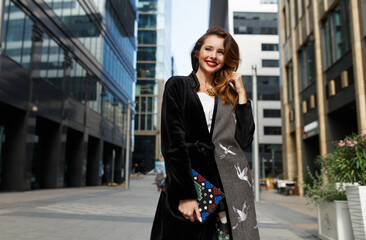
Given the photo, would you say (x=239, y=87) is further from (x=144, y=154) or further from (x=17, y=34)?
(x=144, y=154)

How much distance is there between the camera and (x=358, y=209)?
4.76 m

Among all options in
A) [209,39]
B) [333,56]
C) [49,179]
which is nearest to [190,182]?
[209,39]

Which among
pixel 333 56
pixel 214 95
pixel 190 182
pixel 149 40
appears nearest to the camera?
pixel 190 182

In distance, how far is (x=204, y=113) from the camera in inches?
74.4

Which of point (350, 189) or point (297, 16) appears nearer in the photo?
point (350, 189)

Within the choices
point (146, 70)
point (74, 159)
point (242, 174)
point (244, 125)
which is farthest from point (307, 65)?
point (146, 70)

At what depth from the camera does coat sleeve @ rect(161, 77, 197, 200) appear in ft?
5.55

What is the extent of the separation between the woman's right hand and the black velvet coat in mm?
19

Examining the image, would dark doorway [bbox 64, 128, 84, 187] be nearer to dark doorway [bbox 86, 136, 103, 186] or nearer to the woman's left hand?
dark doorway [bbox 86, 136, 103, 186]

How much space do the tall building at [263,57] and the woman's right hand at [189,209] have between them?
2351 inches

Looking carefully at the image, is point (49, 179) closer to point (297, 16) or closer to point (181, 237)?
point (297, 16)

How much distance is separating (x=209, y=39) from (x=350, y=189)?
153 inches

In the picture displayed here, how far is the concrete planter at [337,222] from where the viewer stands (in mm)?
5441

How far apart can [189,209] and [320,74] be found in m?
17.8
